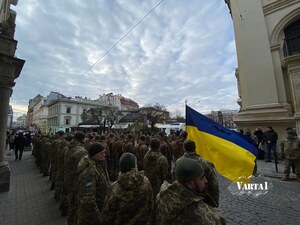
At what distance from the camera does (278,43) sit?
14.4 metres

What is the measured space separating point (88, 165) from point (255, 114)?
44.3 ft

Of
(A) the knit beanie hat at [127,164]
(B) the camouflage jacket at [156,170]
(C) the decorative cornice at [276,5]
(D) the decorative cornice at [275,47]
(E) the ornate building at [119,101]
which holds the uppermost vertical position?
(E) the ornate building at [119,101]

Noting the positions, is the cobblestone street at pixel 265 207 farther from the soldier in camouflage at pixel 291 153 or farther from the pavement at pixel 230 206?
the soldier in camouflage at pixel 291 153

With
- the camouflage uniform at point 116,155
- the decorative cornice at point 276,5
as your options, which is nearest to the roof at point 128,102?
the decorative cornice at point 276,5

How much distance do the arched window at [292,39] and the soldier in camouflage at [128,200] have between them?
16.2m

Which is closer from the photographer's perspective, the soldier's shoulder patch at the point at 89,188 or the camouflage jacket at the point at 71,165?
the soldier's shoulder patch at the point at 89,188

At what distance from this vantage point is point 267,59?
46.6 ft

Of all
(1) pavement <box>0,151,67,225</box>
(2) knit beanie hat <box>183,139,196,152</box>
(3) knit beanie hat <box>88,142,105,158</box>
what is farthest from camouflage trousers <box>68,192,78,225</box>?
(2) knit beanie hat <box>183,139,196,152</box>

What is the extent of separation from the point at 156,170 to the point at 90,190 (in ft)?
6.77

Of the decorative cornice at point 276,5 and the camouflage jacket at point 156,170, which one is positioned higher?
the decorative cornice at point 276,5

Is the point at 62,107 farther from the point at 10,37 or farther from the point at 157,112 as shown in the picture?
the point at 10,37

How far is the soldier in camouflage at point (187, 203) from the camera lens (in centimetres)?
154

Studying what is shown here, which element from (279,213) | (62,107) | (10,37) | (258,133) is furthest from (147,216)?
(62,107)

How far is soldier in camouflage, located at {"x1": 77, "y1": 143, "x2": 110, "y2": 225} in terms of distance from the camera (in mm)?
2461
